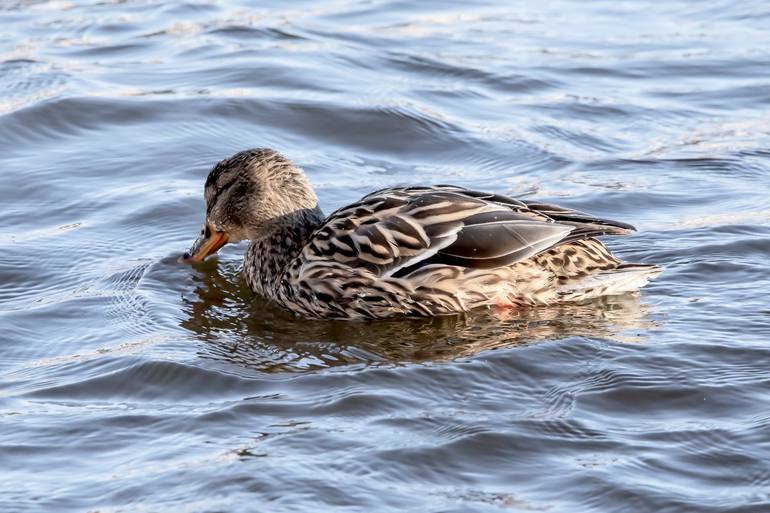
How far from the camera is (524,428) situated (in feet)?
24.9

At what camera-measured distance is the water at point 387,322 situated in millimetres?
7195

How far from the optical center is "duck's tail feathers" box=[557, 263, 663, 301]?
30.9 ft

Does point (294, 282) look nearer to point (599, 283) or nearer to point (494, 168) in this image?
point (599, 283)

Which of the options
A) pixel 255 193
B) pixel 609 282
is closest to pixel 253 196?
pixel 255 193

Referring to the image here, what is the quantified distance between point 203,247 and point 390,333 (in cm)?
192

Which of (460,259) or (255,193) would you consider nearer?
(460,259)

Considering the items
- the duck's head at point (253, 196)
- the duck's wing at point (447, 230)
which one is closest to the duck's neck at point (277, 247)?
the duck's head at point (253, 196)

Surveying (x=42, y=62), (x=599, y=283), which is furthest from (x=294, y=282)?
(x=42, y=62)

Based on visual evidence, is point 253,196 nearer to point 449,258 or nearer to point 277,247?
point 277,247

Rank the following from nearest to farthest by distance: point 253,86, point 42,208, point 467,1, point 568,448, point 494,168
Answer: point 568,448
point 42,208
point 494,168
point 253,86
point 467,1

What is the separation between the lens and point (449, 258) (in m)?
9.38

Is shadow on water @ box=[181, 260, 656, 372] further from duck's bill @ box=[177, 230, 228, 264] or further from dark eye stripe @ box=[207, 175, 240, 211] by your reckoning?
dark eye stripe @ box=[207, 175, 240, 211]

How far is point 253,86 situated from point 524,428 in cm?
829

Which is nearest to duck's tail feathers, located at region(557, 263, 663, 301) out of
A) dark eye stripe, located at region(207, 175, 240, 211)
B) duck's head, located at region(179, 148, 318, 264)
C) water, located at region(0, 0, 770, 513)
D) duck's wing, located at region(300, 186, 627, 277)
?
water, located at region(0, 0, 770, 513)
